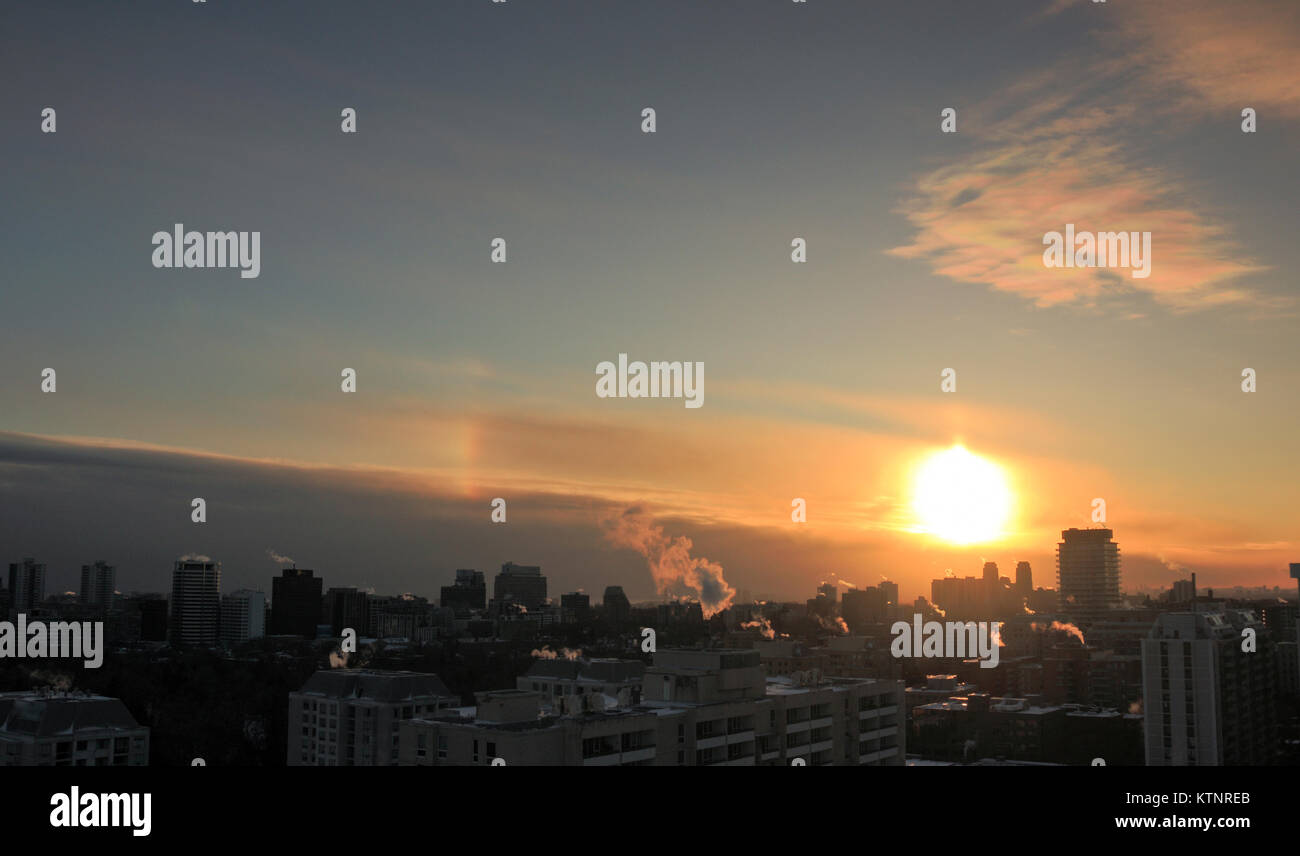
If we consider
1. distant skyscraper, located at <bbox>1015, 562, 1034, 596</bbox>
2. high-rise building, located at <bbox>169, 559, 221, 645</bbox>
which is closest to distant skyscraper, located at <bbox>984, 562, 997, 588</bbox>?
distant skyscraper, located at <bbox>1015, 562, 1034, 596</bbox>


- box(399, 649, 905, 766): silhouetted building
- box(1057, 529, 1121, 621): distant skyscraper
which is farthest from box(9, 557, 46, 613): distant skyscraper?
box(1057, 529, 1121, 621): distant skyscraper

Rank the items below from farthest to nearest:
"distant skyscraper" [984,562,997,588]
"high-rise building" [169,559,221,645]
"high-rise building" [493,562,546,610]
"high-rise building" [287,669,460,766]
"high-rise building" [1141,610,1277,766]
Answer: "distant skyscraper" [984,562,997,588] < "high-rise building" [493,562,546,610] < "high-rise building" [169,559,221,645] < "high-rise building" [1141,610,1277,766] < "high-rise building" [287,669,460,766]

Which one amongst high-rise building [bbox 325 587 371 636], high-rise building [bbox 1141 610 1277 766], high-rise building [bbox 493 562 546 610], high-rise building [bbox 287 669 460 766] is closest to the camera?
high-rise building [bbox 287 669 460 766]

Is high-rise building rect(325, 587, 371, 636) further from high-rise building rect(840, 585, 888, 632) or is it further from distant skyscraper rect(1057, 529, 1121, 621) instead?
distant skyscraper rect(1057, 529, 1121, 621)

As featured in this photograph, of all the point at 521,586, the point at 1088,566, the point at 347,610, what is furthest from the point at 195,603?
the point at 1088,566

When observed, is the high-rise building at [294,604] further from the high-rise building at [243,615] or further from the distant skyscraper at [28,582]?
the distant skyscraper at [28,582]

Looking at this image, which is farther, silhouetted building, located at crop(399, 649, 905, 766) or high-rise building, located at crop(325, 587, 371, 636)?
high-rise building, located at crop(325, 587, 371, 636)

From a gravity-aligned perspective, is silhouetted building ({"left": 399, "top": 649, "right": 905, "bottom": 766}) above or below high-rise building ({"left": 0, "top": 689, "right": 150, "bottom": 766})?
above

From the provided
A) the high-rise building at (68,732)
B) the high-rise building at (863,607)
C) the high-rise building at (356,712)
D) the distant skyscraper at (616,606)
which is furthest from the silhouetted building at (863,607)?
the high-rise building at (68,732)
